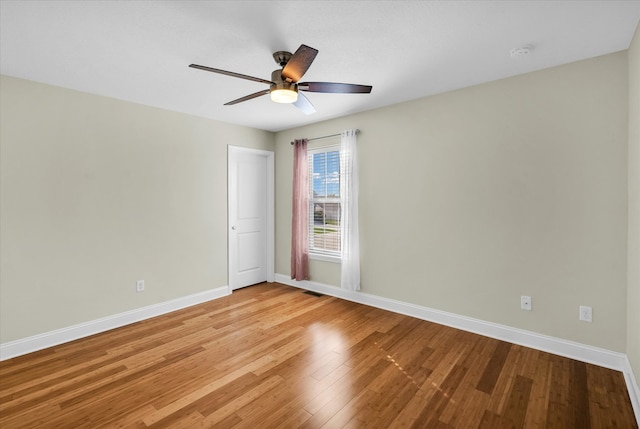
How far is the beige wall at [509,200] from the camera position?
2.50m

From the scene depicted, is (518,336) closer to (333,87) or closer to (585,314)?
(585,314)

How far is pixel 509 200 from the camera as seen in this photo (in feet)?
9.59

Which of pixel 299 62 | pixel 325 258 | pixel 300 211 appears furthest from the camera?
pixel 300 211

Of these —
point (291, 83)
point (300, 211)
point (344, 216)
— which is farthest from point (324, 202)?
point (291, 83)

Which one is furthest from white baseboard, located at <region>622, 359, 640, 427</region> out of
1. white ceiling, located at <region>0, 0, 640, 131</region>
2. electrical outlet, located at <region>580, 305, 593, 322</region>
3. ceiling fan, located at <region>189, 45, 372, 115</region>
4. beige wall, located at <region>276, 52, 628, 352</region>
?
ceiling fan, located at <region>189, 45, 372, 115</region>

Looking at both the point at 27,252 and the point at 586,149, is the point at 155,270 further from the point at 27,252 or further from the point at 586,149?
the point at 586,149

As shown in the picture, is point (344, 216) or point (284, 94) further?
point (344, 216)

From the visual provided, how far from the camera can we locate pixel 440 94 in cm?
336

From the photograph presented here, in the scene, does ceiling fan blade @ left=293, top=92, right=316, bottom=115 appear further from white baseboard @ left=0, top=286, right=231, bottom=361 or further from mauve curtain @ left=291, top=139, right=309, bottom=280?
white baseboard @ left=0, top=286, right=231, bottom=361

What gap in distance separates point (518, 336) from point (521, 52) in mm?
2486

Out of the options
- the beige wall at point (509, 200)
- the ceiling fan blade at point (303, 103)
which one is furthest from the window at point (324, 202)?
the ceiling fan blade at point (303, 103)

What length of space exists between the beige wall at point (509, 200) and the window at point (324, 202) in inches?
20.3

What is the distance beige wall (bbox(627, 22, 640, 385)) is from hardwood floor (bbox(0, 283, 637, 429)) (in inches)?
14.8

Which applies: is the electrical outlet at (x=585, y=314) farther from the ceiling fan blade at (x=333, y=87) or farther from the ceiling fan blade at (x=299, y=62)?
the ceiling fan blade at (x=299, y=62)
